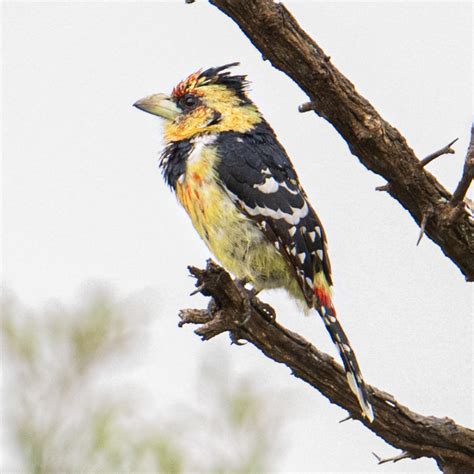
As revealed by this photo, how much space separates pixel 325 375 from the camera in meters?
5.08

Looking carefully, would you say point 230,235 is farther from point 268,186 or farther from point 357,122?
point 357,122

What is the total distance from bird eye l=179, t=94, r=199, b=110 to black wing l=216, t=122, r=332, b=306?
0.47 metres

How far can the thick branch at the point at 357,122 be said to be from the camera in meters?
4.38

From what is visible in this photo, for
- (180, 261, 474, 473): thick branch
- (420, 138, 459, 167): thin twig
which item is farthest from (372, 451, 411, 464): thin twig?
(420, 138, 459, 167): thin twig

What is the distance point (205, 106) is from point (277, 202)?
2.81ft

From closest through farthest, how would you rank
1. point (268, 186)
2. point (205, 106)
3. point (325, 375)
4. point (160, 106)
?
point (325, 375), point (268, 186), point (205, 106), point (160, 106)

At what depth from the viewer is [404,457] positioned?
205 inches

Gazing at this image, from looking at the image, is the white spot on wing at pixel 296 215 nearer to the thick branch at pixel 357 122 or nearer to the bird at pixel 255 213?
the bird at pixel 255 213

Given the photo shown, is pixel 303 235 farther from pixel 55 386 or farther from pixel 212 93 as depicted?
pixel 55 386

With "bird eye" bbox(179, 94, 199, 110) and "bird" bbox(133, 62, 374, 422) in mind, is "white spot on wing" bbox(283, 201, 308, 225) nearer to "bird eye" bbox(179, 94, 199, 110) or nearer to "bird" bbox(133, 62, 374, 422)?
"bird" bbox(133, 62, 374, 422)

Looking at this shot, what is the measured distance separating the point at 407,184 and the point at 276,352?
0.84m

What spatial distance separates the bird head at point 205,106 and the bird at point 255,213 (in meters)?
0.07

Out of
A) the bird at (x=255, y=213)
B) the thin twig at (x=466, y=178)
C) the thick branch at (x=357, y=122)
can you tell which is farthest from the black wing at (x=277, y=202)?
the thin twig at (x=466, y=178)

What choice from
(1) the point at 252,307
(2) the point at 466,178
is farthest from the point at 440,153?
(1) the point at 252,307
